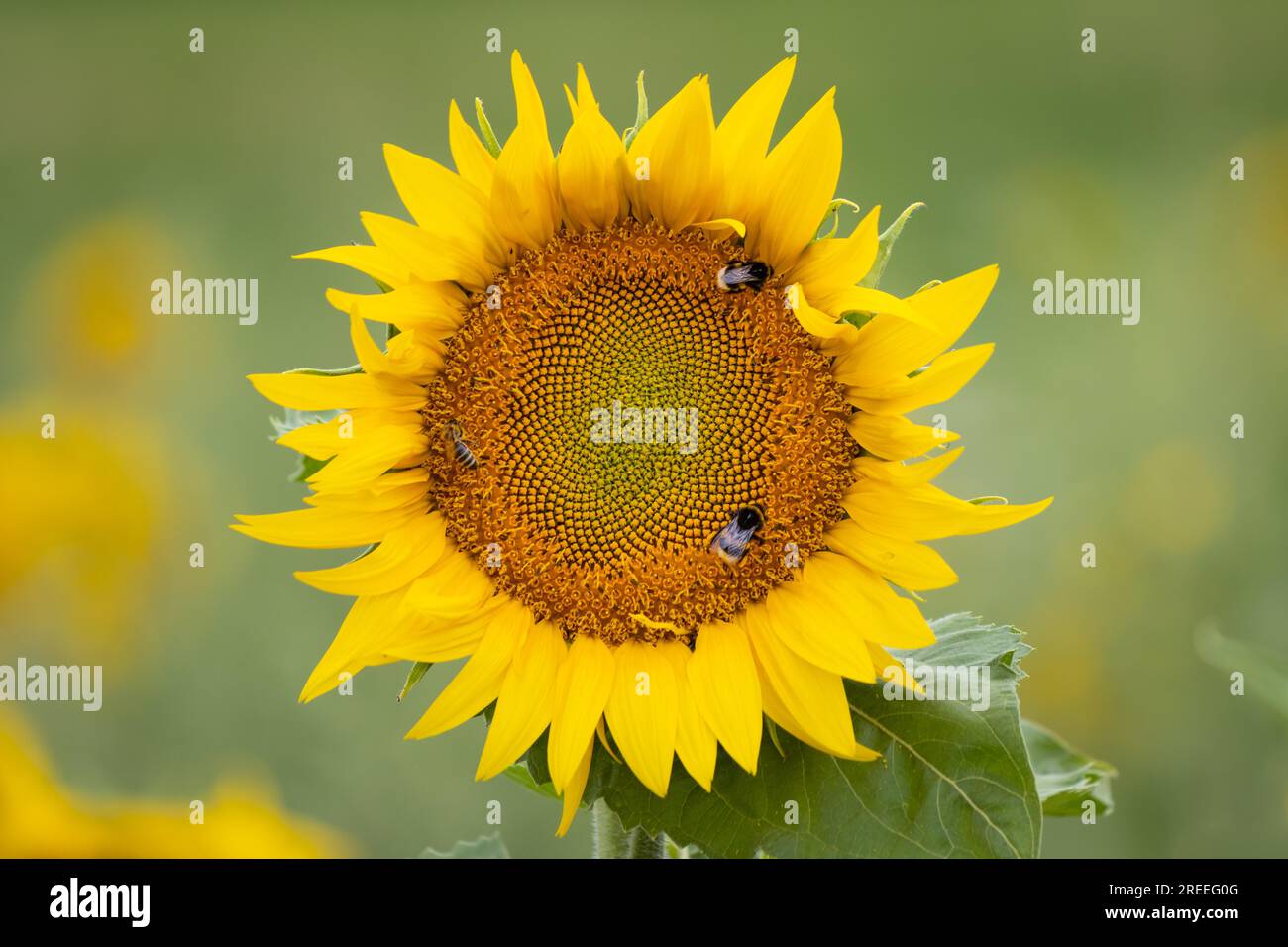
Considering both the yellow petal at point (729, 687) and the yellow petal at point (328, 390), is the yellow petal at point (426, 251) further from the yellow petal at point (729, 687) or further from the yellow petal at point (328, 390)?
the yellow petal at point (729, 687)

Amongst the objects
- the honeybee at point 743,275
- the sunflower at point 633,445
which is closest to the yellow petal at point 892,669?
the sunflower at point 633,445

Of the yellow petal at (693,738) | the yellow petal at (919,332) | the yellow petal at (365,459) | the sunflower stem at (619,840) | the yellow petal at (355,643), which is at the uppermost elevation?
the yellow petal at (919,332)

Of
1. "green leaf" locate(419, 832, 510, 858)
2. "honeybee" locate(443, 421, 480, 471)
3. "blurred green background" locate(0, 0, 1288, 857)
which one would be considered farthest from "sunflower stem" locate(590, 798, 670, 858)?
"blurred green background" locate(0, 0, 1288, 857)

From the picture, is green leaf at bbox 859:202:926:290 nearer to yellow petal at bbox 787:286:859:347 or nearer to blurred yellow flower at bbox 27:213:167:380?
yellow petal at bbox 787:286:859:347

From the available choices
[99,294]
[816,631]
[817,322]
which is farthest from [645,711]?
[99,294]

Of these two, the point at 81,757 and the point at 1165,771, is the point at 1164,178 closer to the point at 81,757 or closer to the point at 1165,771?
the point at 1165,771

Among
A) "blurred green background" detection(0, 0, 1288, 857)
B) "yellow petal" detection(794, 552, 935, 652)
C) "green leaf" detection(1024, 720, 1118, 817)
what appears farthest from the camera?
"blurred green background" detection(0, 0, 1288, 857)

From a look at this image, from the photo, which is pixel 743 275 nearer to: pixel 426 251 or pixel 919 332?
pixel 919 332

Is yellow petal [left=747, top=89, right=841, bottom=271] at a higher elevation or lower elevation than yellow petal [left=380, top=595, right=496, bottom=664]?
higher
